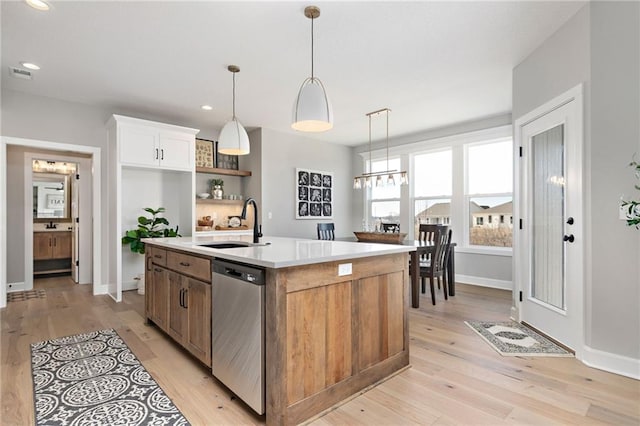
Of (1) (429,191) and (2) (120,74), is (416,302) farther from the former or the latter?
(2) (120,74)

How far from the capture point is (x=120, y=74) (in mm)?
3605

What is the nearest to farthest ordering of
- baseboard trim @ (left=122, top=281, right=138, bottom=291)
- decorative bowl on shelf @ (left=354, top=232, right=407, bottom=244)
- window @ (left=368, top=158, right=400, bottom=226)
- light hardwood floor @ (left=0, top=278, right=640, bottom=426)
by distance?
light hardwood floor @ (left=0, top=278, right=640, bottom=426) < decorative bowl on shelf @ (left=354, top=232, right=407, bottom=244) < baseboard trim @ (left=122, top=281, right=138, bottom=291) < window @ (left=368, top=158, right=400, bottom=226)

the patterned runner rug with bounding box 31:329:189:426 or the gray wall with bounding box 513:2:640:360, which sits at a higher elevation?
the gray wall with bounding box 513:2:640:360

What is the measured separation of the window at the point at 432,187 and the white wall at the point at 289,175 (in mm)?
1595

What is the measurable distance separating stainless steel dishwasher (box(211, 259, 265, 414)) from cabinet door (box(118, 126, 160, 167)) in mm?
3152

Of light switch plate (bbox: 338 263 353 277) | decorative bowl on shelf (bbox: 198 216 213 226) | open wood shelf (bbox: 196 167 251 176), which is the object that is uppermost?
open wood shelf (bbox: 196 167 251 176)

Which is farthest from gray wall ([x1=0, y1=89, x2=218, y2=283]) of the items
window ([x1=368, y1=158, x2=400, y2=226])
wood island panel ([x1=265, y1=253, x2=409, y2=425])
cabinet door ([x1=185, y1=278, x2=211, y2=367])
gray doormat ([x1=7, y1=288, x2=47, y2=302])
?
wood island panel ([x1=265, y1=253, x2=409, y2=425])

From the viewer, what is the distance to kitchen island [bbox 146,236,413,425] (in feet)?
5.45

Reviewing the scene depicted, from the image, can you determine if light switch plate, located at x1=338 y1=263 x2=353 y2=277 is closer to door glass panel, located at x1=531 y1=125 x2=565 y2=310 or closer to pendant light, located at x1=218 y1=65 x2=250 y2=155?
pendant light, located at x1=218 y1=65 x2=250 y2=155

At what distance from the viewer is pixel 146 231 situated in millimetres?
4723

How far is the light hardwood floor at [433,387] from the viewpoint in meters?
1.78

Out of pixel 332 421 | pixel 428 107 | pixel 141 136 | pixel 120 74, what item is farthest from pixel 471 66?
pixel 141 136

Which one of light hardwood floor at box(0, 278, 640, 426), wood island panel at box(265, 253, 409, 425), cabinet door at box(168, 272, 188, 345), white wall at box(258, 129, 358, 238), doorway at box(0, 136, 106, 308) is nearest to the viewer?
wood island panel at box(265, 253, 409, 425)


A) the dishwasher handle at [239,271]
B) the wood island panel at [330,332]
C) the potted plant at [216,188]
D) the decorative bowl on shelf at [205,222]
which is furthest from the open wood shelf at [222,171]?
the wood island panel at [330,332]
